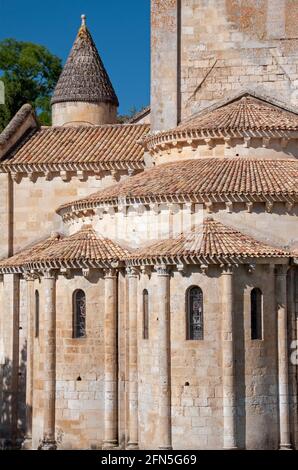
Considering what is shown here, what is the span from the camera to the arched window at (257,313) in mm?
33281

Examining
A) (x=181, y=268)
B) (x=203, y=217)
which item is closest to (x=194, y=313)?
(x=181, y=268)

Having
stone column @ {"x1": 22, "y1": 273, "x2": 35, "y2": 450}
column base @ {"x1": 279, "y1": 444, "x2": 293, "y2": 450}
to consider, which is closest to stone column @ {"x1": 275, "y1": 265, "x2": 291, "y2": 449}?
column base @ {"x1": 279, "y1": 444, "x2": 293, "y2": 450}

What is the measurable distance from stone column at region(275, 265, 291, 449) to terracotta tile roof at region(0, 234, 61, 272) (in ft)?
25.4

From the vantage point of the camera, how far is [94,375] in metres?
35.5

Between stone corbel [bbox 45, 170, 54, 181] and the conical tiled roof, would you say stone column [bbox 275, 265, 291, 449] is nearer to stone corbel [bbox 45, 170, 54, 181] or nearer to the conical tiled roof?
stone corbel [bbox 45, 170, 54, 181]

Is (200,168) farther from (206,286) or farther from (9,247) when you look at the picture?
(9,247)

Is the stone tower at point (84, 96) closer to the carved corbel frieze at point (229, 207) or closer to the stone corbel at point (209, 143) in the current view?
the stone corbel at point (209, 143)

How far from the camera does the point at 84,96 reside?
5025 cm

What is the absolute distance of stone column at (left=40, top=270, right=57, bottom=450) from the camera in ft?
117

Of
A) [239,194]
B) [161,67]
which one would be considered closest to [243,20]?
[161,67]

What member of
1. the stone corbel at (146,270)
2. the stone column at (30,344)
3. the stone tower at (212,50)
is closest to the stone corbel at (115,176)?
the stone tower at (212,50)

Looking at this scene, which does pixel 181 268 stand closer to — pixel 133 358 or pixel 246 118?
pixel 133 358

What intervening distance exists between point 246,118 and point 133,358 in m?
7.80

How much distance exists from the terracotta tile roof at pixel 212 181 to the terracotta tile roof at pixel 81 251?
1.03 m
